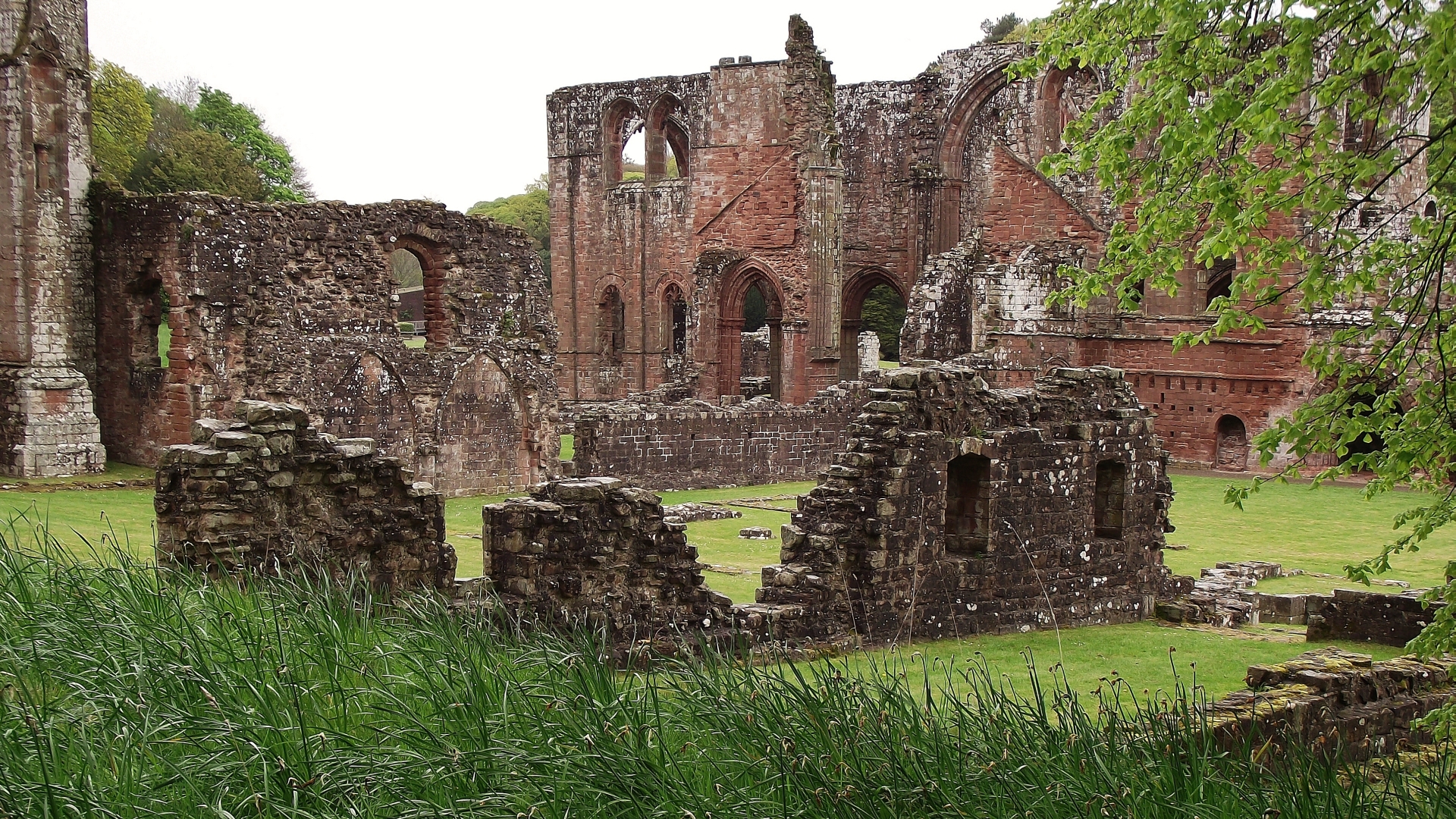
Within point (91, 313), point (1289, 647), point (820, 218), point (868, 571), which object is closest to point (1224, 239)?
point (868, 571)

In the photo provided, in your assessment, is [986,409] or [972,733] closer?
[972,733]

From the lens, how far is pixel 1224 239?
251 inches

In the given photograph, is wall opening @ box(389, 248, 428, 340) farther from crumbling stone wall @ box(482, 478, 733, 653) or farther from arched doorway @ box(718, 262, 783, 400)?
crumbling stone wall @ box(482, 478, 733, 653)

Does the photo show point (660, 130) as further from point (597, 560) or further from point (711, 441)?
point (597, 560)

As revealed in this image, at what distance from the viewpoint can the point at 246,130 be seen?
47656 mm

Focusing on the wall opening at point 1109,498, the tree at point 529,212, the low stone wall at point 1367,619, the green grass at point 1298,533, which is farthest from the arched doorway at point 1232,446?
the tree at point 529,212

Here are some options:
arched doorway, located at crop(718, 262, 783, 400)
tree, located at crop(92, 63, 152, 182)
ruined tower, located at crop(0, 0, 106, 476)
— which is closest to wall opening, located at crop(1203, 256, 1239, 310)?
arched doorway, located at crop(718, 262, 783, 400)

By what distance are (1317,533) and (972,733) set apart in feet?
47.1

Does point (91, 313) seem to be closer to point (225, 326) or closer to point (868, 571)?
point (225, 326)

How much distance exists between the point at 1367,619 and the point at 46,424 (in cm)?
1642

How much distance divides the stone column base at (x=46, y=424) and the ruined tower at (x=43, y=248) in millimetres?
11

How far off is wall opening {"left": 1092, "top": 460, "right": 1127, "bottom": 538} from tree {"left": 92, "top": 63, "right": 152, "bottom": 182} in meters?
29.1

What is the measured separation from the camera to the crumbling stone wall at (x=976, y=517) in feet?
35.3

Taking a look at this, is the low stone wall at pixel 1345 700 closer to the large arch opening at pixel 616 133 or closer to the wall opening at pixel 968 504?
the wall opening at pixel 968 504
